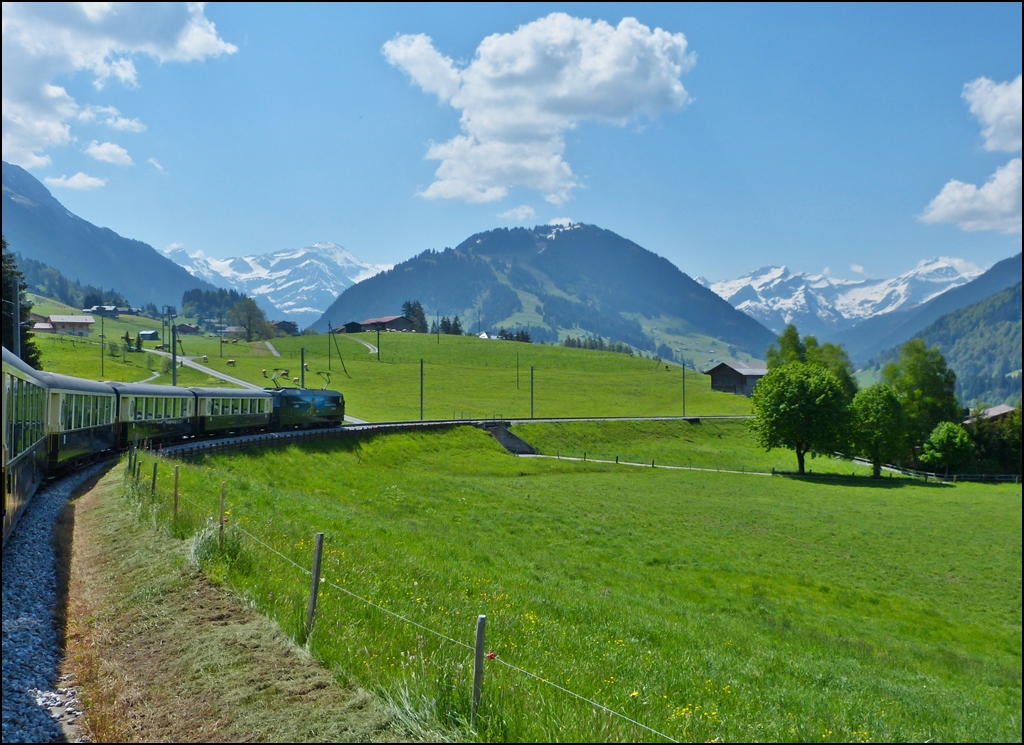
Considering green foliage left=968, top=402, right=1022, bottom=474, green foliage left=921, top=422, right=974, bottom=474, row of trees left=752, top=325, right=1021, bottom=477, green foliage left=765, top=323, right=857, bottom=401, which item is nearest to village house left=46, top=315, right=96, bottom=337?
green foliage left=765, top=323, right=857, bottom=401

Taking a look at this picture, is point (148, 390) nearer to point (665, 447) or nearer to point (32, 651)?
point (32, 651)

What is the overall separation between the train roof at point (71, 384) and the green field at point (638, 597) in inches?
146

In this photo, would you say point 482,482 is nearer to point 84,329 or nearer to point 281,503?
point 281,503

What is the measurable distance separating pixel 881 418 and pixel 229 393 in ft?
220

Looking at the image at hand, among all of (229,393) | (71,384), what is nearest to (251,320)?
(229,393)

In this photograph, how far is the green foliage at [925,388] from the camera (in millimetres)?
94438

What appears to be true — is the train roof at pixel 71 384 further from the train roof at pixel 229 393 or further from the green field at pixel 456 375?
the green field at pixel 456 375

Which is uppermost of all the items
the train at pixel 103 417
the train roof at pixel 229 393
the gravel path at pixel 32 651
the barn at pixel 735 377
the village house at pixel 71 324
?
the village house at pixel 71 324

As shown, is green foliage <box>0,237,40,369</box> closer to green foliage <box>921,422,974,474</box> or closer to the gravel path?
the gravel path

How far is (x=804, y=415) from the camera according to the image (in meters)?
74.1

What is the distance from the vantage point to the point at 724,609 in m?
21.3

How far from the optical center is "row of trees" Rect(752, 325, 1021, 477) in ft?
243

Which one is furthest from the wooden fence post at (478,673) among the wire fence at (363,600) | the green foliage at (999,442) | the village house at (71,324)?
the village house at (71,324)

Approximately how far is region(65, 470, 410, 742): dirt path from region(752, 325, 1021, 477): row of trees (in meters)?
72.2
